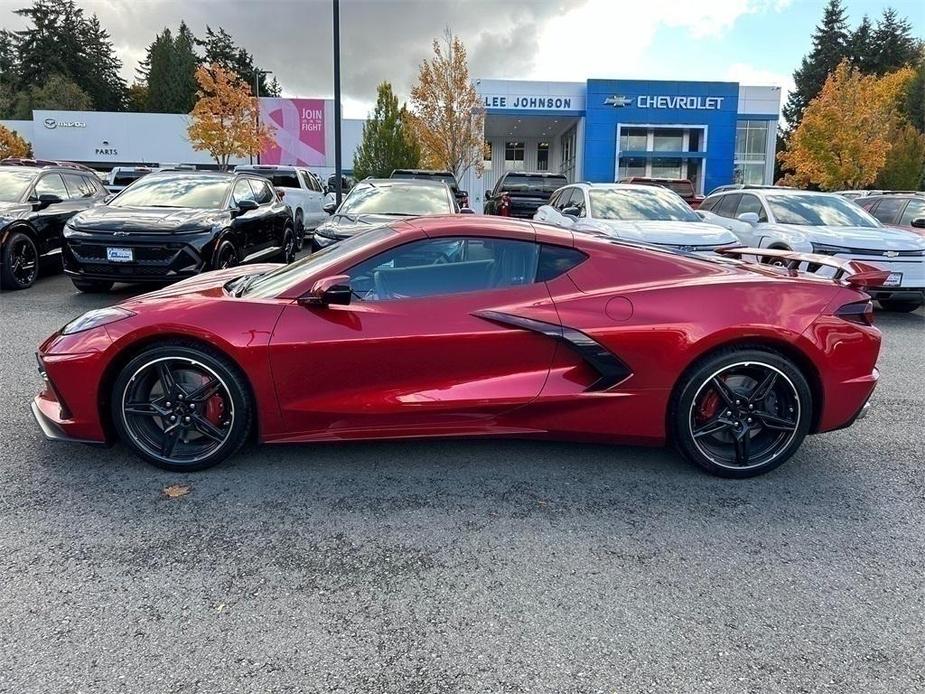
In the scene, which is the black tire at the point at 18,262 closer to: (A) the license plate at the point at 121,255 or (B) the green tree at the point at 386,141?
(A) the license plate at the point at 121,255

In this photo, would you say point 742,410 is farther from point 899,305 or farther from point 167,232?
point 899,305

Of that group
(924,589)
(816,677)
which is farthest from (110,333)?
(924,589)

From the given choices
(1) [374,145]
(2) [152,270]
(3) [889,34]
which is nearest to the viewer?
(2) [152,270]

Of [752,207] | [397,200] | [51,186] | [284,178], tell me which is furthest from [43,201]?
[752,207]

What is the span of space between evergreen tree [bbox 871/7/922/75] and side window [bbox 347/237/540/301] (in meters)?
71.7

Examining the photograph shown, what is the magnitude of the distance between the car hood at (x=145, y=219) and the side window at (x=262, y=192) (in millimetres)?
1779

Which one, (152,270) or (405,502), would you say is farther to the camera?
(152,270)

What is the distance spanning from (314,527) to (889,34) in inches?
2977

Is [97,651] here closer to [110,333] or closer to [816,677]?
[110,333]

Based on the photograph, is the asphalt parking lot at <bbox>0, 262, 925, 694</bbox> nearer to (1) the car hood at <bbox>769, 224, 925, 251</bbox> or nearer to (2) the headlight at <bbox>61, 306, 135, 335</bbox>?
(2) the headlight at <bbox>61, 306, 135, 335</bbox>

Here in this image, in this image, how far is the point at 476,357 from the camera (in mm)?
3523

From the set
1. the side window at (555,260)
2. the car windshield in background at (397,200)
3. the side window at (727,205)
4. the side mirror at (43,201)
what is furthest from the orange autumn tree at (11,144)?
the side window at (555,260)

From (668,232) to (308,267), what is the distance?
5965mm

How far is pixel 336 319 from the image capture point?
3.53 meters
